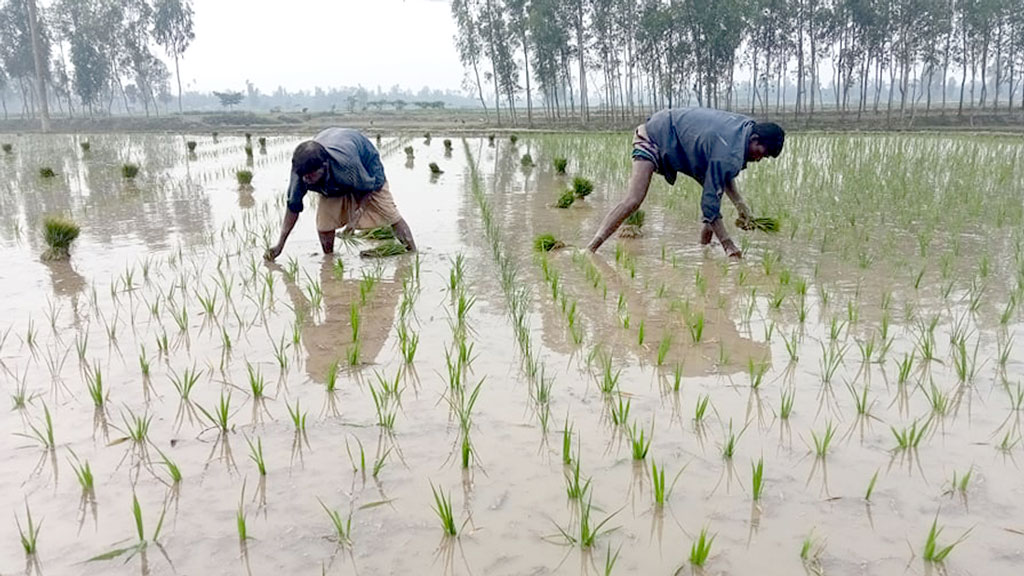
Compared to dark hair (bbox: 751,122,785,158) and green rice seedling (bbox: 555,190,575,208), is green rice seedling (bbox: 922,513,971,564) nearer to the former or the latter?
dark hair (bbox: 751,122,785,158)

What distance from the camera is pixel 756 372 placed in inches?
107

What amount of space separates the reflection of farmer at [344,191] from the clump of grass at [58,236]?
141cm

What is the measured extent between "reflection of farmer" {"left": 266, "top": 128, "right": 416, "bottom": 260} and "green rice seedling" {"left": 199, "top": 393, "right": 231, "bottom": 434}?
2.41 meters

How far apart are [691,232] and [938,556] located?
4380 mm

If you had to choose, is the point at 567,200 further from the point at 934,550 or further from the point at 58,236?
the point at 934,550

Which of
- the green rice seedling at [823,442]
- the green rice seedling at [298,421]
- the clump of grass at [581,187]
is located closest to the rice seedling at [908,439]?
the green rice seedling at [823,442]

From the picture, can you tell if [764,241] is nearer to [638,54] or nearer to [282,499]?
[282,499]

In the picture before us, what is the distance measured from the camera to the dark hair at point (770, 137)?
423cm

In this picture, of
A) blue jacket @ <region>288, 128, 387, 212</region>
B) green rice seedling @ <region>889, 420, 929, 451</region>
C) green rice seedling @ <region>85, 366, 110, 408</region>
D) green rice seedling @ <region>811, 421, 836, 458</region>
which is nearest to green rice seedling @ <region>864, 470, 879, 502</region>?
green rice seedling @ <region>811, 421, 836, 458</region>

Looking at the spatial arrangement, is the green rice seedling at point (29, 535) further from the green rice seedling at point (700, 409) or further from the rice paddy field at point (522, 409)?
the green rice seedling at point (700, 409)

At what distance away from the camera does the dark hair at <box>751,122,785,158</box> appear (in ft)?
13.9

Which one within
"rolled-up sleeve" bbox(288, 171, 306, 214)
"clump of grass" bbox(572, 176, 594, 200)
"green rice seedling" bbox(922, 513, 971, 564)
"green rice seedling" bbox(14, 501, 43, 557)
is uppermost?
"rolled-up sleeve" bbox(288, 171, 306, 214)

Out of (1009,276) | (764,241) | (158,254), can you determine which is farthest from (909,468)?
(158,254)

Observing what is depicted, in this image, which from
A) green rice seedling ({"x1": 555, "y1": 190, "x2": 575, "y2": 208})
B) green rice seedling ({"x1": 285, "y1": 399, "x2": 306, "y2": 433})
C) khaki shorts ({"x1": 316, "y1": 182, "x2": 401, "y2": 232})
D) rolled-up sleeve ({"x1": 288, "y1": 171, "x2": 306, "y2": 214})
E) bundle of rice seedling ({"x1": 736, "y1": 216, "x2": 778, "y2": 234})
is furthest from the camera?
green rice seedling ({"x1": 555, "y1": 190, "x2": 575, "y2": 208})
